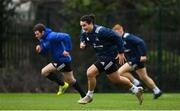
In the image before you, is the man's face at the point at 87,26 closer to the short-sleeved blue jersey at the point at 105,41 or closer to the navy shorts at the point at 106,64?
the short-sleeved blue jersey at the point at 105,41

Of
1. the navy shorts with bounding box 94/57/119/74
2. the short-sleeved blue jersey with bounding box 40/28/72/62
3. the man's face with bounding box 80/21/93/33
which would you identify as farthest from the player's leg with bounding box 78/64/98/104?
the short-sleeved blue jersey with bounding box 40/28/72/62

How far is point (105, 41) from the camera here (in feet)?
54.8

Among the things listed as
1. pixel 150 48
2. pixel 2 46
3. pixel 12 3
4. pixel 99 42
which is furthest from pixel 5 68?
pixel 99 42

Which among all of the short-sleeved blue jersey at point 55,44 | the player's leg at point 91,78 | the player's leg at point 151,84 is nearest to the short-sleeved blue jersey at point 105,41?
the player's leg at point 91,78

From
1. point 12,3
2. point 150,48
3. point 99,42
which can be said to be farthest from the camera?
point 12,3

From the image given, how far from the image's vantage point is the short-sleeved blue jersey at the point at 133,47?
2091cm

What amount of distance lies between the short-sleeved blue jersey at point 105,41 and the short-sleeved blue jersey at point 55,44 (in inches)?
101

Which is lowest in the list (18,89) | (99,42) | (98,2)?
(18,89)

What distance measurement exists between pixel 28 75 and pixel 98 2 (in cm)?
499

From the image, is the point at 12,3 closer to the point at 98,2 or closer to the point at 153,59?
the point at 98,2

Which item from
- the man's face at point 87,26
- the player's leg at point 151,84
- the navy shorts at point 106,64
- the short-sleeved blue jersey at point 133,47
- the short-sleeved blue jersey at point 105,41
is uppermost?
the man's face at point 87,26

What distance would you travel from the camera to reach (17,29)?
2764 cm

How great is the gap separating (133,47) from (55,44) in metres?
2.65

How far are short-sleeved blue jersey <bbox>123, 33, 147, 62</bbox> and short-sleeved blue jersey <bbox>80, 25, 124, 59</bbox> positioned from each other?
13.5 ft
